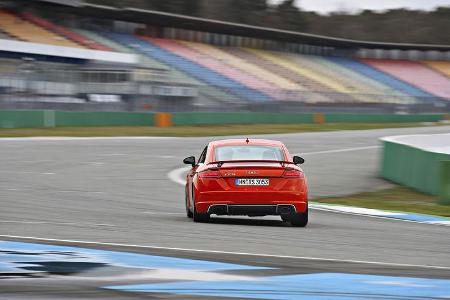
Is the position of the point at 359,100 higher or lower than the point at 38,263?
lower

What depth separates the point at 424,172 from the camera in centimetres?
2061

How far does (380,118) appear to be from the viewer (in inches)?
2655

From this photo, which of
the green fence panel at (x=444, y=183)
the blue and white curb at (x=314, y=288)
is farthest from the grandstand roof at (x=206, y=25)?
the blue and white curb at (x=314, y=288)

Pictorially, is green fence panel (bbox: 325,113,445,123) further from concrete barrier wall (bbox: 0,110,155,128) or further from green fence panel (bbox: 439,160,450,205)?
green fence panel (bbox: 439,160,450,205)

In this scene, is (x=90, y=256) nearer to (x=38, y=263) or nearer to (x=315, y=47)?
(x=38, y=263)

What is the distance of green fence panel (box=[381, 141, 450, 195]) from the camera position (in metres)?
19.8

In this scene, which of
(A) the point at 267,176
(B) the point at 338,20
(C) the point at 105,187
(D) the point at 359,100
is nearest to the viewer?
(A) the point at 267,176

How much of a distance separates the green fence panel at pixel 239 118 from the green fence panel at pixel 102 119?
7.15 feet

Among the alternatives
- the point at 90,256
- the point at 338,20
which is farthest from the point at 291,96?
the point at 338,20

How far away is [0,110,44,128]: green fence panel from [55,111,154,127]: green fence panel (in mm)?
1046

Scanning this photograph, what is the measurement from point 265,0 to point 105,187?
116 m

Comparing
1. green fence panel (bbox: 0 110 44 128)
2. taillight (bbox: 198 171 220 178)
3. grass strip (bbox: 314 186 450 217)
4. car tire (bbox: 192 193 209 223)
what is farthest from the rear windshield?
green fence panel (bbox: 0 110 44 128)

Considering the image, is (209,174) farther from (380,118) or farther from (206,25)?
(206,25)

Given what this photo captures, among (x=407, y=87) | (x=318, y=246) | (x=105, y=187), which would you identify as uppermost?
(x=318, y=246)
